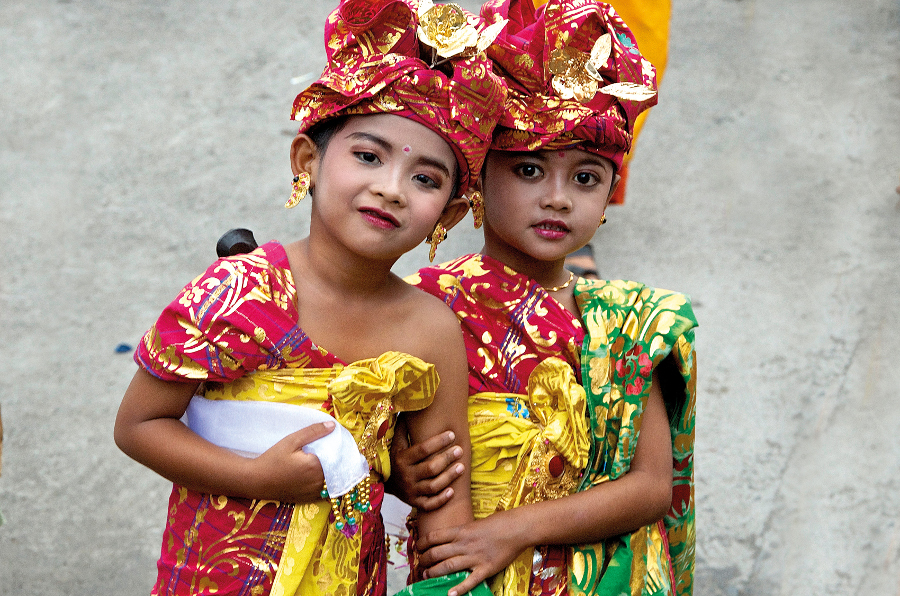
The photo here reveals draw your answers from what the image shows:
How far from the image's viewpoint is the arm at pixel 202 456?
1.55 meters

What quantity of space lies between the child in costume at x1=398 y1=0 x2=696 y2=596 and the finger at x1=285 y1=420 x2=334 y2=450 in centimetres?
23

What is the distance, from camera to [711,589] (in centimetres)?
282

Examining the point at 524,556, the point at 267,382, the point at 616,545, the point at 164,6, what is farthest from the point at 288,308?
the point at 164,6

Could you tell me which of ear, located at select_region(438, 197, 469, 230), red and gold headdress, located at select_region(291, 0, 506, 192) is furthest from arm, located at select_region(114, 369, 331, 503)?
red and gold headdress, located at select_region(291, 0, 506, 192)

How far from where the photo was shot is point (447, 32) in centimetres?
159

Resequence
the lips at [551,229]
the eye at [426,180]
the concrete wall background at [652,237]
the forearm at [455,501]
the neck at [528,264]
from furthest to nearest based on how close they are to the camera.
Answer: the concrete wall background at [652,237]
the neck at [528,264]
the lips at [551,229]
the forearm at [455,501]
the eye at [426,180]

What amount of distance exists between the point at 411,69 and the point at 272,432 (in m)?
0.65

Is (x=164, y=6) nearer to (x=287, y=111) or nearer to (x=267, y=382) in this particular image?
(x=287, y=111)

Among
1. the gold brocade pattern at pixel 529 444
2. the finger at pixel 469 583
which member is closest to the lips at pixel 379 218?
the gold brocade pattern at pixel 529 444

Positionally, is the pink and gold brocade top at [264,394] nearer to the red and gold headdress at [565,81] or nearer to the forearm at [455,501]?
the forearm at [455,501]

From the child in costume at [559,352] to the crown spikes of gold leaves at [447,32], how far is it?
0.17m

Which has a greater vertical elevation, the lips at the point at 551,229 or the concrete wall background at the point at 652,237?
the concrete wall background at the point at 652,237

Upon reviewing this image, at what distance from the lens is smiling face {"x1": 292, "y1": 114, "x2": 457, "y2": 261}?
5.18 ft

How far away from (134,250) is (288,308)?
272cm
